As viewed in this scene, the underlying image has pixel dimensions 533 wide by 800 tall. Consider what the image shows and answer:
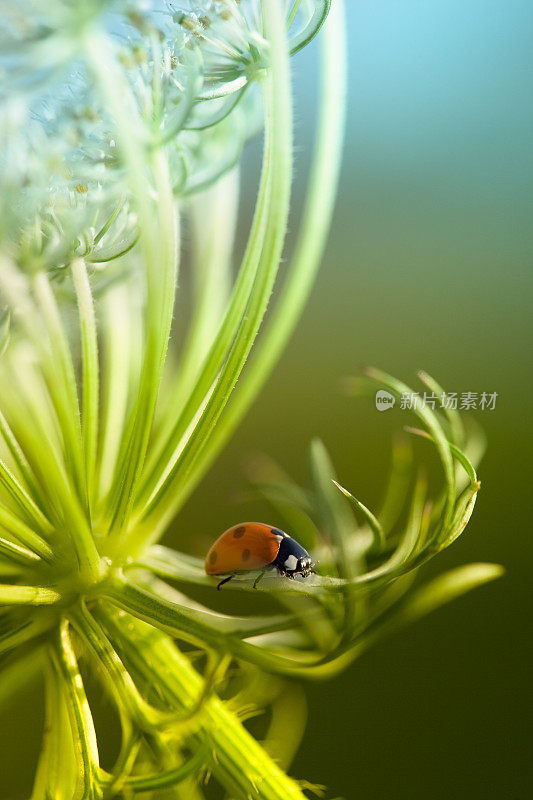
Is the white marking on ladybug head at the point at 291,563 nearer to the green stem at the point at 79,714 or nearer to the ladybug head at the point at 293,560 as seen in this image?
the ladybug head at the point at 293,560

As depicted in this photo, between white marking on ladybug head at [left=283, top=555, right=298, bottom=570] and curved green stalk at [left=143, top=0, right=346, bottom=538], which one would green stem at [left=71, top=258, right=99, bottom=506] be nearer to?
curved green stalk at [left=143, top=0, right=346, bottom=538]

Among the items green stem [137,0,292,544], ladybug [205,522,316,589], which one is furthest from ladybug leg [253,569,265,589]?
green stem [137,0,292,544]

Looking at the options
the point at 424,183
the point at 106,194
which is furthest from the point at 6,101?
the point at 424,183

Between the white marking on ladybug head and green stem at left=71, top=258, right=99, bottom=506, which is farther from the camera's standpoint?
the white marking on ladybug head

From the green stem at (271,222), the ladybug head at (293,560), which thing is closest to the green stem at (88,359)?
the green stem at (271,222)

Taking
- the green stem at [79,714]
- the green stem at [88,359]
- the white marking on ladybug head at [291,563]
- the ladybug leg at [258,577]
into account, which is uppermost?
the green stem at [88,359]

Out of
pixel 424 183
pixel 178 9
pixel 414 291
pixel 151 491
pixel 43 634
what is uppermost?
pixel 424 183

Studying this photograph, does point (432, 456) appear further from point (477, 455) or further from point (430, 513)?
point (430, 513)

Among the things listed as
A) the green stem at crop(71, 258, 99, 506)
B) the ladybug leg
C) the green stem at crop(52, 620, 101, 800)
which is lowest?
the green stem at crop(52, 620, 101, 800)

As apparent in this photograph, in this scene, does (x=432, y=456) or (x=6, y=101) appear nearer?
(x=6, y=101)
